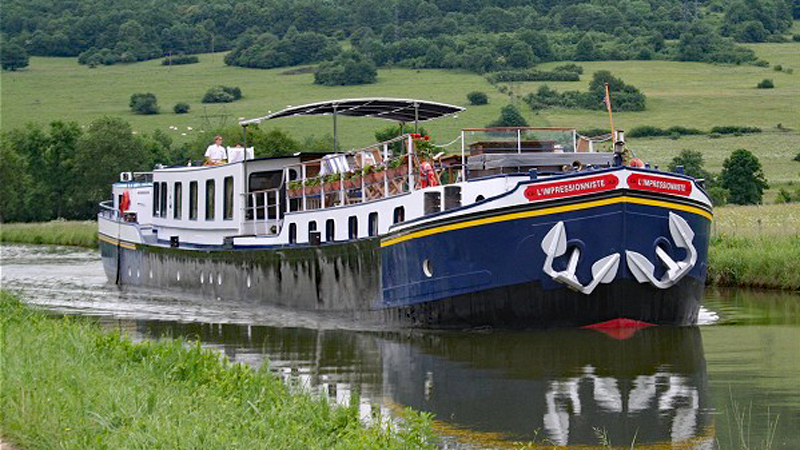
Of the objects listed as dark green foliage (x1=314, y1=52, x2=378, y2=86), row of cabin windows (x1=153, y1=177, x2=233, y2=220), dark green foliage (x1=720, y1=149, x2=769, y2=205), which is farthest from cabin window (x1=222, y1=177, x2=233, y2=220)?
dark green foliage (x1=314, y1=52, x2=378, y2=86)

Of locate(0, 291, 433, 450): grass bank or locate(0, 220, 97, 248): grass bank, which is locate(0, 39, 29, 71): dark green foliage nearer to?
locate(0, 220, 97, 248): grass bank

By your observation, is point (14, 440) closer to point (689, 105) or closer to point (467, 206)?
point (467, 206)

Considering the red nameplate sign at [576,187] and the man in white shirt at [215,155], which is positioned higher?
the red nameplate sign at [576,187]

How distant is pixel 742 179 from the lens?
7244 centimetres

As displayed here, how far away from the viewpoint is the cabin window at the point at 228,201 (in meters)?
37.5

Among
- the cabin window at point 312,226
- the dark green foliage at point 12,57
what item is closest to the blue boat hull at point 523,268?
the cabin window at point 312,226

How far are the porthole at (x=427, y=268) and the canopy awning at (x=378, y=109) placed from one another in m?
5.33

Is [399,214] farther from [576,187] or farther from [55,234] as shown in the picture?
[55,234]

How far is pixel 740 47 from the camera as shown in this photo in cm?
15500

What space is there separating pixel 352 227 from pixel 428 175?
9.17 ft

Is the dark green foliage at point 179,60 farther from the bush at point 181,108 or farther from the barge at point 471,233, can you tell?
the barge at point 471,233

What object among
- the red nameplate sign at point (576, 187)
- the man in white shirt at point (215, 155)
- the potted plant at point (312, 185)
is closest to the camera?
the red nameplate sign at point (576, 187)

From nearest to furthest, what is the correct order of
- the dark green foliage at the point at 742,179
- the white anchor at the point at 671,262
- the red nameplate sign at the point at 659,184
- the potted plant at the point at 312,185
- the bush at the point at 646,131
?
the red nameplate sign at the point at 659,184, the white anchor at the point at 671,262, the potted plant at the point at 312,185, the dark green foliage at the point at 742,179, the bush at the point at 646,131

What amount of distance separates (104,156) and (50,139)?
1182cm
